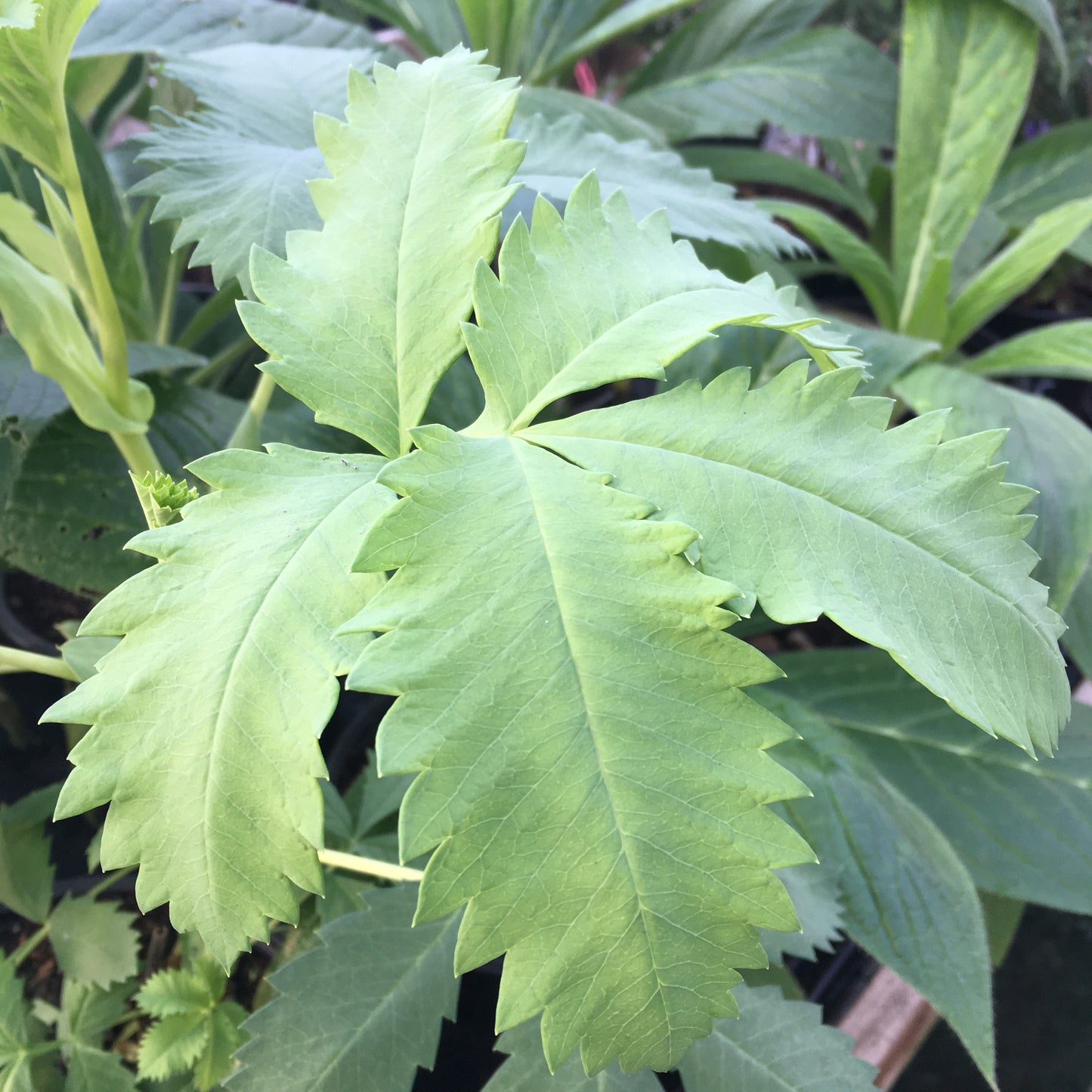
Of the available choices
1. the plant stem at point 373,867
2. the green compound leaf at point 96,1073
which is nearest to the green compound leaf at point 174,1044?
the green compound leaf at point 96,1073

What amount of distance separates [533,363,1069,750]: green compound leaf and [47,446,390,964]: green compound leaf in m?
0.13

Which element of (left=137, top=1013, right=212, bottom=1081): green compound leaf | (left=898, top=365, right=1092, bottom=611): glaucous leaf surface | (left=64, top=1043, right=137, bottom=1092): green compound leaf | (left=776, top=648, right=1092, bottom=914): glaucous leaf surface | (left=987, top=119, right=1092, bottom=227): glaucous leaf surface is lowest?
(left=776, top=648, right=1092, bottom=914): glaucous leaf surface

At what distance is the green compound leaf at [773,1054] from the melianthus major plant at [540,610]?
0.57ft

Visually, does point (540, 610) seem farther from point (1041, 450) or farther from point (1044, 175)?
point (1044, 175)

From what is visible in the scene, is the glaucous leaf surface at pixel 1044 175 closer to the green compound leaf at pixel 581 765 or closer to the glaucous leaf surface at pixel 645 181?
the glaucous leaf surface at pixel 645 181

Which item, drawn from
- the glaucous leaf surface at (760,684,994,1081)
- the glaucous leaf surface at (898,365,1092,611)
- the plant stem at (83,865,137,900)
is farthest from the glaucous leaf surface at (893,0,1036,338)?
the plant stem at (83,865,137,900)

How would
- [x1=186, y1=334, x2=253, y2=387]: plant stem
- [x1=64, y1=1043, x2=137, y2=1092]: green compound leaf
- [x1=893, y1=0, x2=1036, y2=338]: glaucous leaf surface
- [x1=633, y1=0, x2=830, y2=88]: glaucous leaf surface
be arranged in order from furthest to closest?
[x1=633, y1=0, x2=830, y2=88]: glaucous leaf surface < [x1=893, y1=0, x2=1036, y2=338]: glaucous leaf surface < [x1=186, y1=334, x2=253, y2=387]: plant stem < [x1=64, y1=1043, x2=137, y2=1092]: green compound leaf

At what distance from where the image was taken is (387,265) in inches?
15.9

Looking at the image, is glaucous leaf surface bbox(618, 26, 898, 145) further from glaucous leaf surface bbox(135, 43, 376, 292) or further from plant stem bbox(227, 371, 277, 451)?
plant stem bbox(227, 371, 277, 451)

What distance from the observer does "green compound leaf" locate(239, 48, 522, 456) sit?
15.1 inches

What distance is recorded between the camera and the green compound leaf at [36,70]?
398 mm

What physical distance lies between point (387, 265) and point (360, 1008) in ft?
1.37

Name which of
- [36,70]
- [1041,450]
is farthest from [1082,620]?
[36,70]

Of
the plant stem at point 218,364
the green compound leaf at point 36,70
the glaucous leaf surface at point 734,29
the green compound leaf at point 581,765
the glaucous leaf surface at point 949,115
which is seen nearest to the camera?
the green compound leaf at point 581,765
